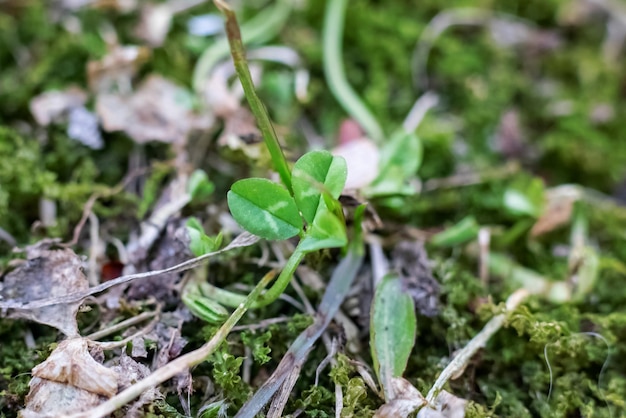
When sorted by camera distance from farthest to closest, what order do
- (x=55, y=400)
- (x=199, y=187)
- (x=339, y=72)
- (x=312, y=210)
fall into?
(x=339, y=72) < (x=199, y=187) < (x=312, y=210) < (x=55, y=400)

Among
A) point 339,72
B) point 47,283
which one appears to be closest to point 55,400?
point 47,283

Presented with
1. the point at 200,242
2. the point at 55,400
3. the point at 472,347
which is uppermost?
the point at 200,242

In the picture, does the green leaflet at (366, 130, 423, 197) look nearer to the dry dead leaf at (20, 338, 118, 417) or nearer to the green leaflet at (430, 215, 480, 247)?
the green leaflet at (430, 215, 480, 247)

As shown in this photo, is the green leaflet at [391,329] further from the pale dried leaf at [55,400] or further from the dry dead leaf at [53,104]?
the dry dead leaf at [53,104]

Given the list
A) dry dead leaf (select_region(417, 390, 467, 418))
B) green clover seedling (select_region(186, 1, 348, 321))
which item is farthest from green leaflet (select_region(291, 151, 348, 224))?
dry dead leaf (select_region(417, 390, 467, 418))

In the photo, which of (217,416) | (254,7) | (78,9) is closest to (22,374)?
(217,416)

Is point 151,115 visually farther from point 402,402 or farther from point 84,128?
point 402,402

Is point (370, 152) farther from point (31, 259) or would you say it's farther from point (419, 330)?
point (31, 259)

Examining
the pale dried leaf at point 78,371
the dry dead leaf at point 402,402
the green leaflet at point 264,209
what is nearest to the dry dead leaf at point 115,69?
the green leaflet at point 264,209

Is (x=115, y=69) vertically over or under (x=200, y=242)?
over
